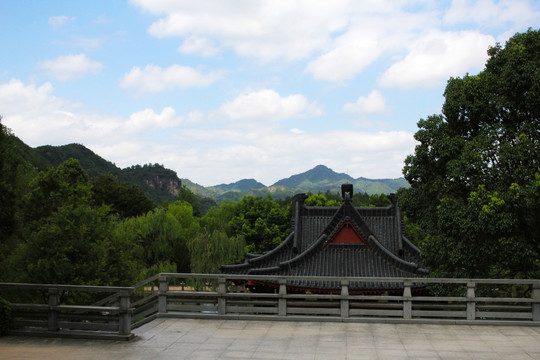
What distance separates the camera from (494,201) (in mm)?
11227

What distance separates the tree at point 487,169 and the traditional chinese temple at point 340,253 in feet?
10.8

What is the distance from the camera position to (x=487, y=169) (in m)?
12.4

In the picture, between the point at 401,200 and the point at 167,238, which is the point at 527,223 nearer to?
the point at 401,200

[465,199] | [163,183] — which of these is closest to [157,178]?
[163,183]

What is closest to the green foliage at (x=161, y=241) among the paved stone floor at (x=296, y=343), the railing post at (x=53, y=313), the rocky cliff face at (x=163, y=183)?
the railing post at (x=53, y=313)

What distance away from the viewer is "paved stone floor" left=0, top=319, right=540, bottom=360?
846 cm

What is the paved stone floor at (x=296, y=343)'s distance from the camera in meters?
8.46

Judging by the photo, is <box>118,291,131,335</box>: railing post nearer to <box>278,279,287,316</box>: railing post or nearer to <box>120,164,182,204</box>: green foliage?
<box>278,279,287,316</box>: railing post

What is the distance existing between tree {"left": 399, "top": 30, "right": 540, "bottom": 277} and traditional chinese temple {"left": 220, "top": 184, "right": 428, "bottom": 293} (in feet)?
10.8

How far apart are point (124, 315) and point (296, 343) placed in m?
3.21

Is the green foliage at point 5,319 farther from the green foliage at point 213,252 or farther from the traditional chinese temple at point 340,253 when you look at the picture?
the green foliage at point 213,252

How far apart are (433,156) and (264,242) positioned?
110 feet

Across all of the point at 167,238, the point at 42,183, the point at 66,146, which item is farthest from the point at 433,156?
the point at 66,146

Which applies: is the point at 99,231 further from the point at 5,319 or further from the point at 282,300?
the point at 282,300
